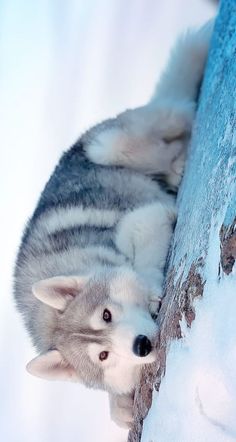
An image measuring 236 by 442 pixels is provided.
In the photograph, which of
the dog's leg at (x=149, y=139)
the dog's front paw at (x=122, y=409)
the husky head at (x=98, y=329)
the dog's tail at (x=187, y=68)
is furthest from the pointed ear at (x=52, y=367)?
the dog's tail at (x=187, y=68)

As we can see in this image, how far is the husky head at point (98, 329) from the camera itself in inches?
79.7

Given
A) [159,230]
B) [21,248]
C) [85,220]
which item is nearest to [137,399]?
[159,230]

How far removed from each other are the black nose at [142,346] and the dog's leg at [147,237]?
1.19ft

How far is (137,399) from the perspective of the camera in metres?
2.10

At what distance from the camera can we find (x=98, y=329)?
84.1 inches

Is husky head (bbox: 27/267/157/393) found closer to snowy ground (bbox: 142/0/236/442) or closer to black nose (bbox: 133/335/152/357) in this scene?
black nose (bbox: 133/335/152/357)

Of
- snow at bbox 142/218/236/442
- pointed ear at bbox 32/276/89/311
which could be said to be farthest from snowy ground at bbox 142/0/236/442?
pointed ear at bbox 32/276/89/311

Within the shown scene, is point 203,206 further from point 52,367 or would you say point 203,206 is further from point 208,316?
point 52,367

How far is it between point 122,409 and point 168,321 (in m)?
0.67

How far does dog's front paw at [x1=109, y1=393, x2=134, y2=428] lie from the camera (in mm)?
2300

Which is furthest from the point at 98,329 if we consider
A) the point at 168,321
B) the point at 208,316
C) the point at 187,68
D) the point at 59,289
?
the point at 187,68

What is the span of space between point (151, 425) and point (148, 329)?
0.32 meters

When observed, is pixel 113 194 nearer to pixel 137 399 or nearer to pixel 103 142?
pixel 103 142

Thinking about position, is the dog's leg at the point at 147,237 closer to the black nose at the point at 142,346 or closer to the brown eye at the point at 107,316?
the brown eye at the point at 107,316
